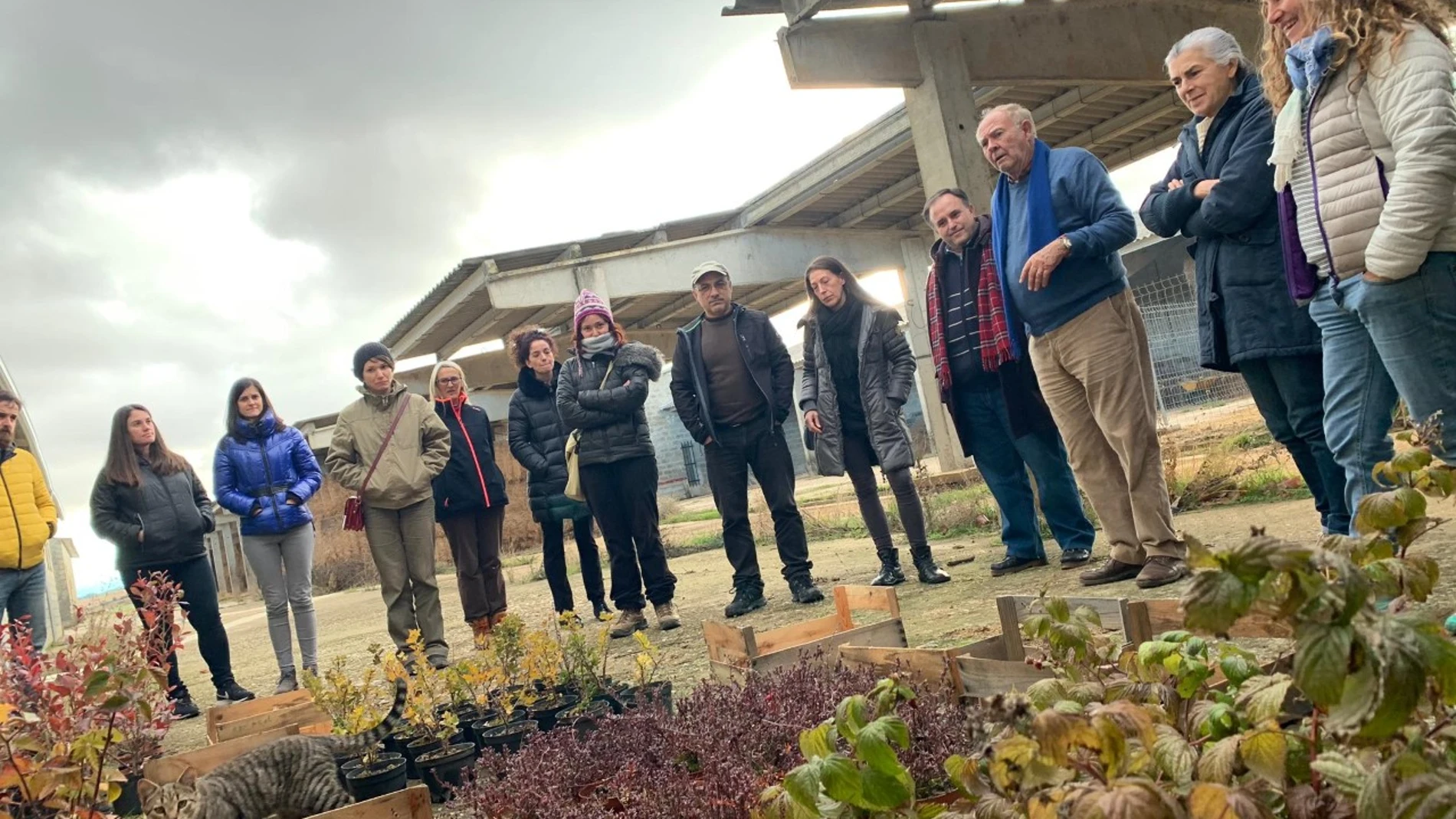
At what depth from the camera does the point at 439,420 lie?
625 cm

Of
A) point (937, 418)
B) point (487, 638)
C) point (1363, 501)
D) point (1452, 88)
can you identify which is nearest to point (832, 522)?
point (937, 418)

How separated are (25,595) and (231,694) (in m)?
1.34

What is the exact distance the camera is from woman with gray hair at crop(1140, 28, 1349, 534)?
139 inches

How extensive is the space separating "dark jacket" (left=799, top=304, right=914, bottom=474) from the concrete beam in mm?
1867

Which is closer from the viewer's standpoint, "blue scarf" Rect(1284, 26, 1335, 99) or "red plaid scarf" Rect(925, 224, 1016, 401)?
"blue scarf" Rect(1284, 26, 1335, 99)

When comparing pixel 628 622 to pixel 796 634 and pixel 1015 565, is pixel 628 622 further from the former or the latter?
pixel 796 634

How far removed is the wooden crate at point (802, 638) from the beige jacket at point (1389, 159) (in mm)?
1818

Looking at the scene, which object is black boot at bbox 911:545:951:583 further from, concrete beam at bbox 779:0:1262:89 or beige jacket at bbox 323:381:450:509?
concrete beam at bbox 779:0:1262:89

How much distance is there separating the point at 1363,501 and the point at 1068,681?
0.58 meters

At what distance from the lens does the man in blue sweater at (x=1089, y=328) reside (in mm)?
4230

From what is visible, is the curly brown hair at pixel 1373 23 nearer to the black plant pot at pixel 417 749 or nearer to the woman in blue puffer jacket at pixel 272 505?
the black plant pot at pixel 417 749

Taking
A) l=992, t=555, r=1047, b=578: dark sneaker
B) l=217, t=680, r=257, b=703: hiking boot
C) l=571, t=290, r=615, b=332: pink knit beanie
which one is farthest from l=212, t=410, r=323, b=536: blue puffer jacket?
l=992, t=555, r=1047, b=578: dark sneaker

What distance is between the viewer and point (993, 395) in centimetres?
543

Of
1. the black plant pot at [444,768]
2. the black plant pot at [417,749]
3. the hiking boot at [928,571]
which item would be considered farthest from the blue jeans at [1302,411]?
the black plant pot at [417,749]
